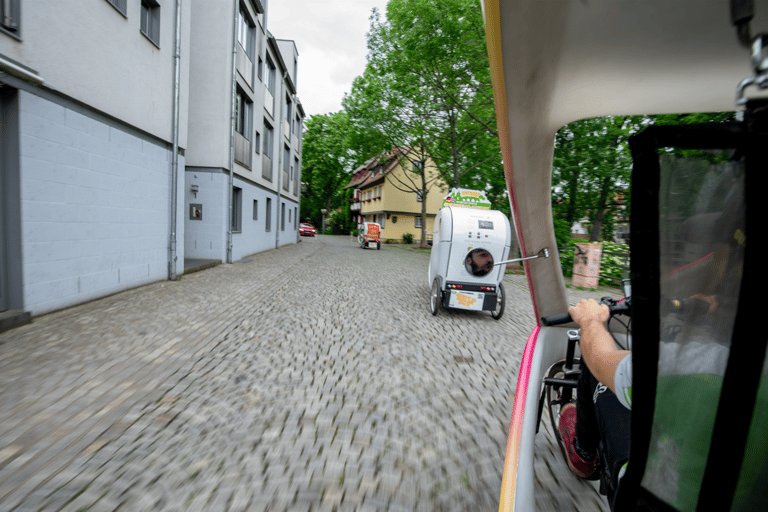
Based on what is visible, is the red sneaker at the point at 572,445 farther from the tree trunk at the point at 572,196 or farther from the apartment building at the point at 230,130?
the apartment building at the point at 230,130

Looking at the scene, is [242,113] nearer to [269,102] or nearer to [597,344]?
[269,102]

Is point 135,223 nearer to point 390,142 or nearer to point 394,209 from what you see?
point 390,142

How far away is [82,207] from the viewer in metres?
6.07

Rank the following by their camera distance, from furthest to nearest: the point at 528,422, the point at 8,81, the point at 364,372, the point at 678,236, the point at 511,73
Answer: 1. the point at 8,81
2. the point at 364,372
3. the point at 528,422
4. the point at 511,73
5. the point at 678,236

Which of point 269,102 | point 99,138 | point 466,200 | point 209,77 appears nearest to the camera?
point 99,138

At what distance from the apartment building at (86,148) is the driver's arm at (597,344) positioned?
6.18 metres

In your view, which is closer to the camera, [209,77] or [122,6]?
[122,6]

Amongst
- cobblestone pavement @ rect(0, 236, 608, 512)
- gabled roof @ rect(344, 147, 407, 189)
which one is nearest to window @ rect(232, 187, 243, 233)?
cobblestone pavement @ rect(0, 236, 608, 512)

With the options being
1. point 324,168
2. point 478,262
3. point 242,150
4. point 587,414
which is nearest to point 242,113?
point 242,150

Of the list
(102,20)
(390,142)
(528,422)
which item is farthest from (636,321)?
(390,142)

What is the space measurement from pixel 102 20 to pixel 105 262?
3.82 metres

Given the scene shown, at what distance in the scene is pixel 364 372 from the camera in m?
4.04

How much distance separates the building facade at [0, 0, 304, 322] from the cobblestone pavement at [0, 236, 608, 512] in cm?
93

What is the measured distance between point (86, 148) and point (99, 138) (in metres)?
0.40
